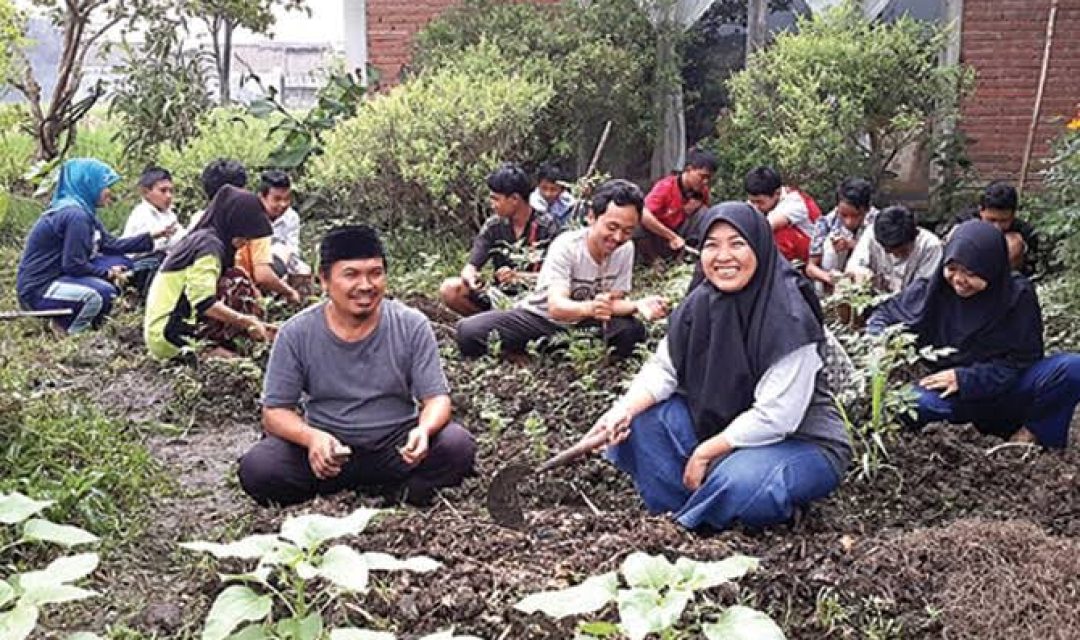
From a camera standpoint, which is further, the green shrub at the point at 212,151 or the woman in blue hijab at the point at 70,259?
the green shrub at the point at 212,151

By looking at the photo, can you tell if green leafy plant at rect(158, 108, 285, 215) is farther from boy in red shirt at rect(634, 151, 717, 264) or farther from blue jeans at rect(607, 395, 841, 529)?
blue jeans at rect(607, 395, 841, 529)

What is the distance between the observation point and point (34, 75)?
11.0 m

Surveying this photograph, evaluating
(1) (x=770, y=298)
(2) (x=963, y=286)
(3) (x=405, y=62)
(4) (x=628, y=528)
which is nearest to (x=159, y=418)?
(4) (x=628, y=528)

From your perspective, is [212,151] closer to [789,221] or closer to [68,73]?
[68,73]

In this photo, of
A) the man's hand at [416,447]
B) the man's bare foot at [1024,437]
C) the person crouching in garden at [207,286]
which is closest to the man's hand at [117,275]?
the person crouching in garden at [207,286]

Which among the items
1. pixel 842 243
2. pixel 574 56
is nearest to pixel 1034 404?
pixel 842 243

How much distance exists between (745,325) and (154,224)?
5019mm

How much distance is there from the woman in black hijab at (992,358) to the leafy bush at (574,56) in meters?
5.11

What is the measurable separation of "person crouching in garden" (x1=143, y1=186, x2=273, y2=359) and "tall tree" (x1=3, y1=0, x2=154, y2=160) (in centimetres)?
611

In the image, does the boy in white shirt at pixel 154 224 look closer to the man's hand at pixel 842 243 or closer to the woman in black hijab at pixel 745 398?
the man's hand at pixel 842 243

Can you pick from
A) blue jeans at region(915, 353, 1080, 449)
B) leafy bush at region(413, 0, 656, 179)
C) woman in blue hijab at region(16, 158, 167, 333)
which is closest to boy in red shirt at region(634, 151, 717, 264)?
leafy bush at region(413, 0, 656, 179)

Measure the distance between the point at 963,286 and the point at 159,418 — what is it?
11.3 feet

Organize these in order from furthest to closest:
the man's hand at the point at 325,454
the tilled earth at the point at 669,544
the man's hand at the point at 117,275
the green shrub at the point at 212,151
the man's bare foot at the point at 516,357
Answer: the green shrub at the point at 212,151 → the man's hand at the point at 117,275 → the man's bare foot at the point at 516,357 → the man's hand at the point at 325,454 → the tilled earth at the point at 669,544

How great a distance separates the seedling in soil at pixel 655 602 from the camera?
5.65ft
